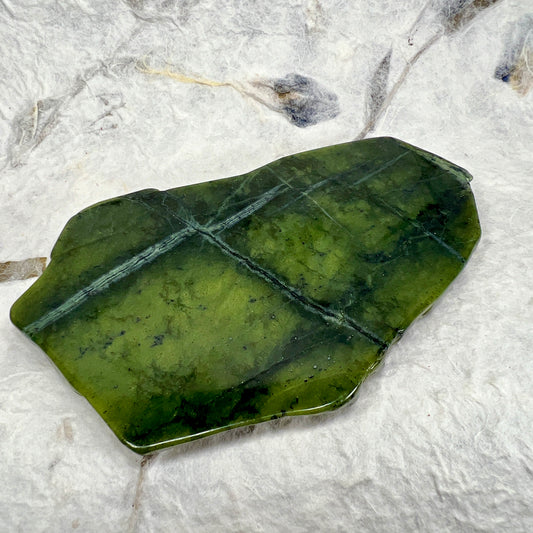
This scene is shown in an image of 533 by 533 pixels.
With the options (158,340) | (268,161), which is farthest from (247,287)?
(268,161)

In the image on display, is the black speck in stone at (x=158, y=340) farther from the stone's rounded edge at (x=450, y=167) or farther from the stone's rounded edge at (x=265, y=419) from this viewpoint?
the stone's rounded edge at (x=450, y=167)

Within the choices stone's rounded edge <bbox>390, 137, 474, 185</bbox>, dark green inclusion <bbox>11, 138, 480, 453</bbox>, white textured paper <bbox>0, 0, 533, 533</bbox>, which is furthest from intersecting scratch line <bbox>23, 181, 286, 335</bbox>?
stone's rounded edge <bbox>390, 137, 474, 185</bbox>

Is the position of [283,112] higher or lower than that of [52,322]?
higher

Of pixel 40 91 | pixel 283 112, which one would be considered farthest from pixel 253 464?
pixel 40 91

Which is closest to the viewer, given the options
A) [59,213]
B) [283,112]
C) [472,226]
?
[472,226]

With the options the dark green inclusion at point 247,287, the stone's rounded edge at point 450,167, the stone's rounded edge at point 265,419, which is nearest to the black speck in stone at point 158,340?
the dark green inclusion at point 247,287

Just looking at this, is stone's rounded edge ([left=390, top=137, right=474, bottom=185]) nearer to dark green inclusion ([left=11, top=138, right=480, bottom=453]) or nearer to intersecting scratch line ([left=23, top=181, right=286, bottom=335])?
dark green inclusion ([left=11, top=138, right=480, bottom=453])

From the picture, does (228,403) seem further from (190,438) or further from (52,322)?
(52,322)
